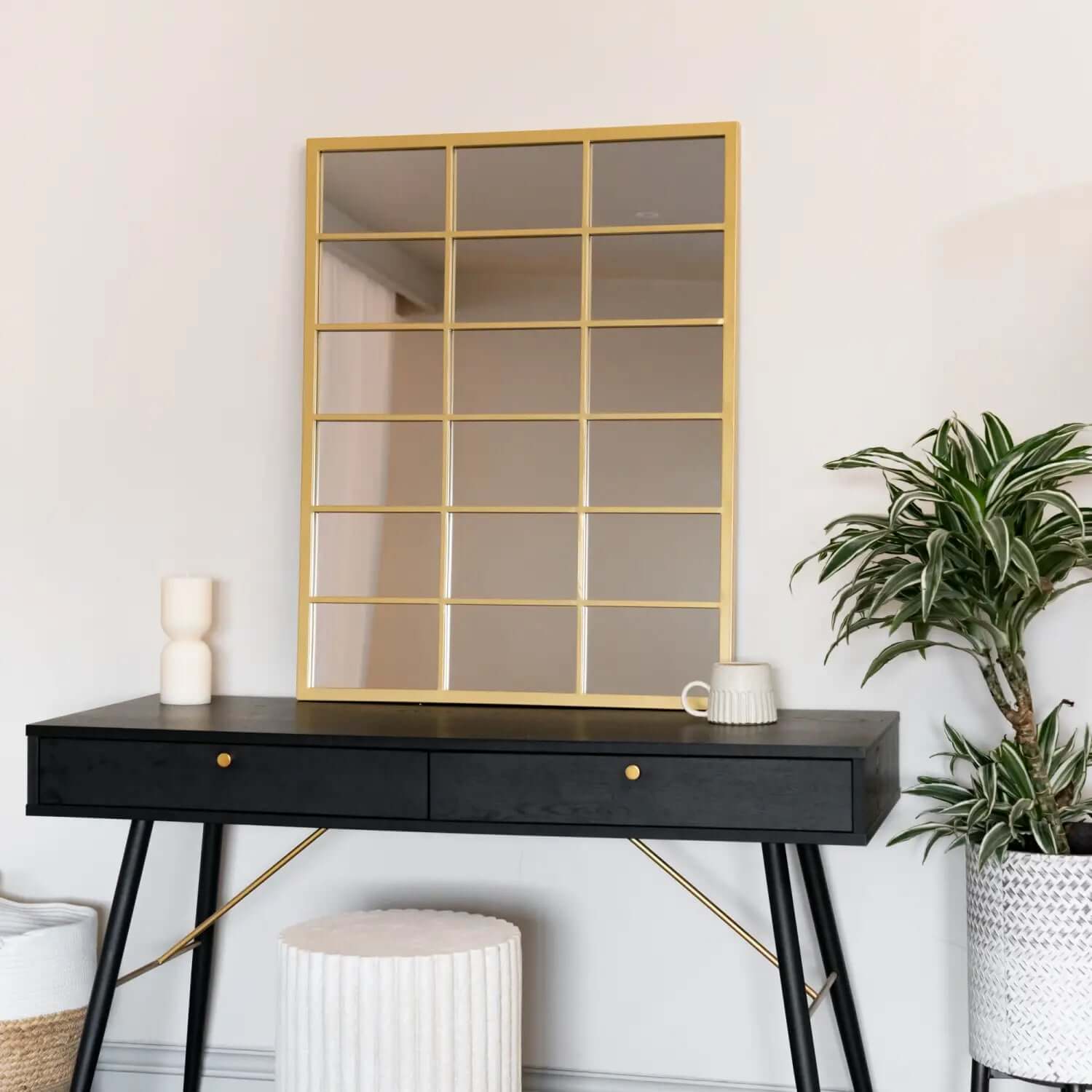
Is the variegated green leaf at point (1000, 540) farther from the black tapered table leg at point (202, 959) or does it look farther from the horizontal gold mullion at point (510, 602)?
the black tapered table leg at point (202, 959)

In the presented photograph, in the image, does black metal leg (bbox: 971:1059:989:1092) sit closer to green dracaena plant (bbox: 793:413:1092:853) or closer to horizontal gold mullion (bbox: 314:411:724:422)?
green dracaena plant (bbox: 793:413:1092:853)

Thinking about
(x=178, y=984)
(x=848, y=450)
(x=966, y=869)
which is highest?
(x=848, y=450)

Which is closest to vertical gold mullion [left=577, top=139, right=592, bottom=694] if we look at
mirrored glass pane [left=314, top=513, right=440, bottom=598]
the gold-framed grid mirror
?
the gold-framed grid mirror

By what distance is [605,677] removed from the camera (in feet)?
7.93

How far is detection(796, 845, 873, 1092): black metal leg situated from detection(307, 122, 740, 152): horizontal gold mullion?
1.30 m

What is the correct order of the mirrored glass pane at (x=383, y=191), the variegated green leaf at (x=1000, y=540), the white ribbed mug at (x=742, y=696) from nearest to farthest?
the variegated green leaf at (x=1000, y=540)
the white ribbed mug at (x=742, y=696)
the mirrored glass pane at (x=383, y=191)

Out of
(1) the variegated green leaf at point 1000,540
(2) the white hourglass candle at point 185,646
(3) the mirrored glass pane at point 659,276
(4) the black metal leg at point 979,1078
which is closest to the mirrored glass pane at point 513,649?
(2) the white hourglass candle at point 185,646

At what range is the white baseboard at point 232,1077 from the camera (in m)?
2.51

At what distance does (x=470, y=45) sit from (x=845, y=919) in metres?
1.79

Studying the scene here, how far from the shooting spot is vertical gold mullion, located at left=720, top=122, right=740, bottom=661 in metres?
2.39

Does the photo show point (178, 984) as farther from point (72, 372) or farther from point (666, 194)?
point (666, 194)

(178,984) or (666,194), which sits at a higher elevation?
(666,194)

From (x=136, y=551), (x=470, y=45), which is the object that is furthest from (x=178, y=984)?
(x=470, y=45)

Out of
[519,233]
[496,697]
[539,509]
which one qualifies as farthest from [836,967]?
[519,233]
